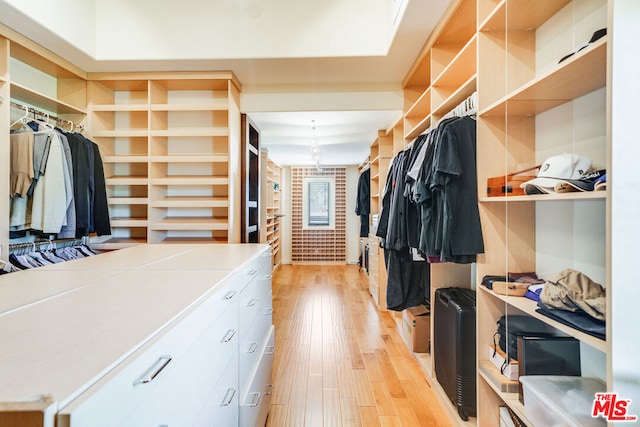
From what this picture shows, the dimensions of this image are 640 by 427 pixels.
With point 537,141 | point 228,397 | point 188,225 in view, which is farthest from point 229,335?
point 188,225

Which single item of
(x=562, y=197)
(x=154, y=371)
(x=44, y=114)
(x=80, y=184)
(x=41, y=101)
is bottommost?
(x=154, y=371)

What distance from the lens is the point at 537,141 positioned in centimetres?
141

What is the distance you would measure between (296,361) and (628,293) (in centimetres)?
213

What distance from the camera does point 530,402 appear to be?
3.97ft

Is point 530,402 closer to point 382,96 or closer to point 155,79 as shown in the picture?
point 382,96

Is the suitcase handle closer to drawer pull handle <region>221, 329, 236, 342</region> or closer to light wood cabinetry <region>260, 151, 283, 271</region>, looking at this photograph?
drawer pull handle <region>221, 329, 236, 342</region>

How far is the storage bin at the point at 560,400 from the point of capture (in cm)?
98

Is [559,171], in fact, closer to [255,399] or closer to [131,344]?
[131,344]

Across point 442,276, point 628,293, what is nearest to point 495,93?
point 628,293

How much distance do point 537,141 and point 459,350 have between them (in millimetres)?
1153

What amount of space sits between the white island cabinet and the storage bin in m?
1.11

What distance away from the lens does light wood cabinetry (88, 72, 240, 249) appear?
106 inches

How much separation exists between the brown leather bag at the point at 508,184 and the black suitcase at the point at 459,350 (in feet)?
2.21

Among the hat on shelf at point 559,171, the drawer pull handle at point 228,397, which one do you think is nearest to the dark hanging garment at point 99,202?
the drawer pull handle at point 228,397
